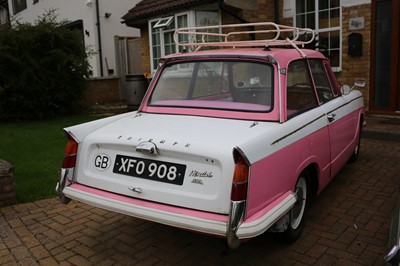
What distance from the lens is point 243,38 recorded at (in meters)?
10.5

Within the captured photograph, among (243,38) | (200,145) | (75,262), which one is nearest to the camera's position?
(200,145)

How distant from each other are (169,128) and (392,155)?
4.34 metres

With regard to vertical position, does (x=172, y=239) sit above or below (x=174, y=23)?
below

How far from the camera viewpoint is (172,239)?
3.59m

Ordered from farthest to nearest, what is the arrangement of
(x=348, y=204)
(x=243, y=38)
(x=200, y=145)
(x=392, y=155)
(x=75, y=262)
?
(x=243, y=38), (x=392, y=155), (x=348, y=204), (x=75, y=262), (x=200, y=145)

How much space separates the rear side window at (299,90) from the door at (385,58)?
540 cm

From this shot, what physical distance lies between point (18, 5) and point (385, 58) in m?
21.3

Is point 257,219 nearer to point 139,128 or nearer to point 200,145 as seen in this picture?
point 200,145

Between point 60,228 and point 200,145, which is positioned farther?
point 60,228

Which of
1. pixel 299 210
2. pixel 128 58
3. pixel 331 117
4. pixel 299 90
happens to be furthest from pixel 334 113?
pixel 128 58

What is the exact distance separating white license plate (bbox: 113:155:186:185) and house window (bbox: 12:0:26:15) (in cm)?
2209

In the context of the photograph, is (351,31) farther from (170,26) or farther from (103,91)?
(103,91)

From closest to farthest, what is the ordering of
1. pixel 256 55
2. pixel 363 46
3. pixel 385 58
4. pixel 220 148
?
pixel 220 148
pixel 256 55
pixel 385 58
pixel 363 46

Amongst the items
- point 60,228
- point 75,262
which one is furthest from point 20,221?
point 75,262
